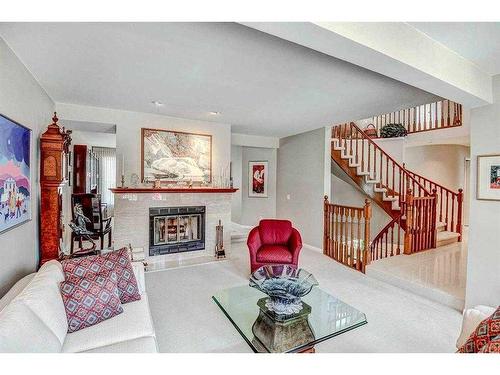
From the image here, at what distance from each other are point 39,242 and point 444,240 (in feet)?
21.6

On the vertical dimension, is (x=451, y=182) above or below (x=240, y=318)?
above

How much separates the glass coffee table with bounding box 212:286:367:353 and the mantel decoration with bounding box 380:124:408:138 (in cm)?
539

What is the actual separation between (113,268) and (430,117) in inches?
276

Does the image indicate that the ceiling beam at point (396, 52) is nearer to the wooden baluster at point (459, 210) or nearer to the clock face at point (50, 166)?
the clock face at point (50, 166)

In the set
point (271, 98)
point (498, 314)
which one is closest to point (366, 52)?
point (498, 314)

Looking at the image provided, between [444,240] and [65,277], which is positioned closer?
[65,277]

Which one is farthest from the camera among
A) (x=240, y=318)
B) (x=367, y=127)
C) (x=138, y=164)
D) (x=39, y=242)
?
(x=367, y=127)

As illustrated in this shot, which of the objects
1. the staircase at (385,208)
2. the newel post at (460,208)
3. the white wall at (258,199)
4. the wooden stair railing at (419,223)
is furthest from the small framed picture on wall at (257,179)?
the newel post at (460,208)

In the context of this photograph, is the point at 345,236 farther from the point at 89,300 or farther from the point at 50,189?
the point at 50,189

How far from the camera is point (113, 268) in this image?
2.03 metres

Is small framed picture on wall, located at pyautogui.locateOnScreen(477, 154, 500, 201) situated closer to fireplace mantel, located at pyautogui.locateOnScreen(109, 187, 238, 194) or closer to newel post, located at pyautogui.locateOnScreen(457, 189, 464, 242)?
newel post, located at pyautogui.locateOnScreen(457, 189, 464, 242)

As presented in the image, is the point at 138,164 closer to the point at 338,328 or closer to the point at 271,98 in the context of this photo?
the point at 271,98

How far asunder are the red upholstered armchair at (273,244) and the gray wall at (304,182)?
158cm
